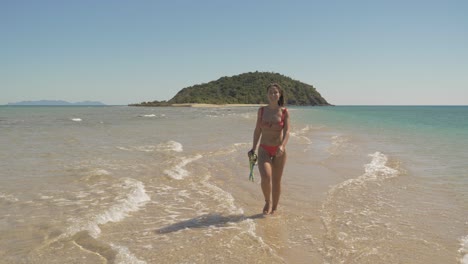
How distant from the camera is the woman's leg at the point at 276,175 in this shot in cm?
611

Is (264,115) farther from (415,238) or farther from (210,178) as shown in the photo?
(210,178)

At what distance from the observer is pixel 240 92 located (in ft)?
547

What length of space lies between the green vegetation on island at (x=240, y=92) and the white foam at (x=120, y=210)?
135634mm

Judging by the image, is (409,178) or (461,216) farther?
(409,178)

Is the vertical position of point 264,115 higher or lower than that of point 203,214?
higher

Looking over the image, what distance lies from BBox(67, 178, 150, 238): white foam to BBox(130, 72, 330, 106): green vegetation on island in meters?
136

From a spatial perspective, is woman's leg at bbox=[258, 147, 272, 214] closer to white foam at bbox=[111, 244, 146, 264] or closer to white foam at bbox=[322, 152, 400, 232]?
white foam at bbox=[322, 152, 400, 232]

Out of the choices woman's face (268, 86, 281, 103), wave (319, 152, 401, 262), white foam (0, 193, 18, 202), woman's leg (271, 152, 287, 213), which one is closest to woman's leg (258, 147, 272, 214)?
woman's leg (271, 152, 287, 213)

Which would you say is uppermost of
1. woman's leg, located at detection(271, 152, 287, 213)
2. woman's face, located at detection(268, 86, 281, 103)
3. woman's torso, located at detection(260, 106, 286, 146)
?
woman's face, located at detection(268, 86, 281, 103)

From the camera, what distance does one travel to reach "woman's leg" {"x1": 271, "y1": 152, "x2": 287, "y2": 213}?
241 inches

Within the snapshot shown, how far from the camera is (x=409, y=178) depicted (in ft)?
30.1

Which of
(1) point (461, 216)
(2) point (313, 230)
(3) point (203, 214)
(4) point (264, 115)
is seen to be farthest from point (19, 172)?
(1) point (461, 216)

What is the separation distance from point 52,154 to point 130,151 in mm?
2505

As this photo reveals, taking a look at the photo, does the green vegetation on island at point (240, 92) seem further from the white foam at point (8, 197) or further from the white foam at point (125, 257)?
the white foam at point (125, 257)
